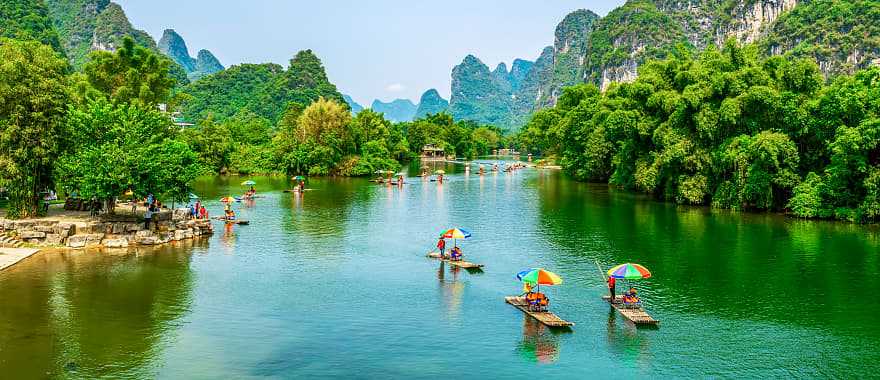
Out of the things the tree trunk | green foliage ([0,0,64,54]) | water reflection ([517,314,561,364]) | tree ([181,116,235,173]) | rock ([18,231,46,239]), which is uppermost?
green foliage ([0,0,64,54])

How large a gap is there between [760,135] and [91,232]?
48069mm

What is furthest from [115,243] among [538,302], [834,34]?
[834,34]

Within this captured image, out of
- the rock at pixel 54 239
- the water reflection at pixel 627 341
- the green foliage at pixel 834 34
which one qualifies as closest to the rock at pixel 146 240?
the rock at pixel 54 239

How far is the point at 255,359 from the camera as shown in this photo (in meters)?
19.9

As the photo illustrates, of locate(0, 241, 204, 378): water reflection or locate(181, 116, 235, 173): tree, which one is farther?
locate(181, 116, 235, 173): tree

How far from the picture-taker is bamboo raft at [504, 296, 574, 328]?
76.4 ft

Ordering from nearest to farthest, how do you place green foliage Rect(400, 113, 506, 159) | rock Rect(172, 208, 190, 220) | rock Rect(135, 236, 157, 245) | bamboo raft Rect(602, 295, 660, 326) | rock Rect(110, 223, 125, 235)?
bamboo raft Rect(602, 295, 660, 326), rock Rect(135, 236, 157, 245), rock Rect(110, 223, 125, 235), rock Rect(172, 208, 190, 220), green foliage Rect(400, 113, 506, 159)

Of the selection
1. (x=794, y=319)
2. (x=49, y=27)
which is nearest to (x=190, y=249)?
(x=794, y=319)

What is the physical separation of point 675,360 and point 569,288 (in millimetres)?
8746

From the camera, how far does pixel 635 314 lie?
24.2m

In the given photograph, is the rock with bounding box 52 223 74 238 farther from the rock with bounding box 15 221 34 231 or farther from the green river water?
the green river water

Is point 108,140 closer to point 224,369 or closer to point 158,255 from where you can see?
point 158,255

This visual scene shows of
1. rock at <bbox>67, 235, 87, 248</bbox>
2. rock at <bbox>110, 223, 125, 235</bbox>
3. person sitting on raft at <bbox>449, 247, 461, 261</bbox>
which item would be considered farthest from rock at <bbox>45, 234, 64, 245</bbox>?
person sitting on raft at <bbox>449, 247, 461, 261</bbox>

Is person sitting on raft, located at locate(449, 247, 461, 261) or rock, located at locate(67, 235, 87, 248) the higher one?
rock, located at locate(67, 235, 87, 248)
